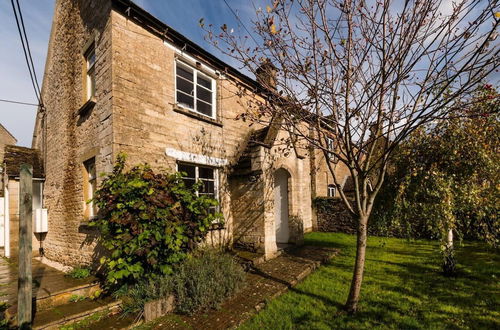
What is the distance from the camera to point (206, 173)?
315 inches

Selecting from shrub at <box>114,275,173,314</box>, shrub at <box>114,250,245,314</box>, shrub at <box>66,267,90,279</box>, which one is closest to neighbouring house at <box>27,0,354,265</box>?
shrub at <box>66,267,90,279</box>

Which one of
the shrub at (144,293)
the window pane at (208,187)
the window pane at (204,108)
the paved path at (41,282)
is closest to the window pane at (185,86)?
the window pane at (204,108)

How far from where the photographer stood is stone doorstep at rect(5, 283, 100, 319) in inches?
162

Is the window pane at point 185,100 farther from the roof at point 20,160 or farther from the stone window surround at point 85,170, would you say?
the roof at point 20,160

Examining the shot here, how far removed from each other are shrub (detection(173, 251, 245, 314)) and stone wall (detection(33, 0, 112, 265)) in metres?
3.03

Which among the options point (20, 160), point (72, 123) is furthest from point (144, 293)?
point (20, 160)

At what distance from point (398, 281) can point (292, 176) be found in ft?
15.0

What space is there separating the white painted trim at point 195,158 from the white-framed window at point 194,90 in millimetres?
1457

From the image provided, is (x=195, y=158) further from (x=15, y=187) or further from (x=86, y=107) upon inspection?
(x=15, y=187)

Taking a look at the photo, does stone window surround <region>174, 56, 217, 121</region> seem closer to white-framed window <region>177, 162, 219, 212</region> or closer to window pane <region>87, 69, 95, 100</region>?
white-framed window <region>177, 162, 219, 212</region>

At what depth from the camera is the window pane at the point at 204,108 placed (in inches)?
316

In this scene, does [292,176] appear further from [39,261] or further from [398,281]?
[39,261]

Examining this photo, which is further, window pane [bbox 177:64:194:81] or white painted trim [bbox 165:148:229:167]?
window pane [bbox 177:64:194:81]

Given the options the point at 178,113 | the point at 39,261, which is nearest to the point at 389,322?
the point at 178,113
